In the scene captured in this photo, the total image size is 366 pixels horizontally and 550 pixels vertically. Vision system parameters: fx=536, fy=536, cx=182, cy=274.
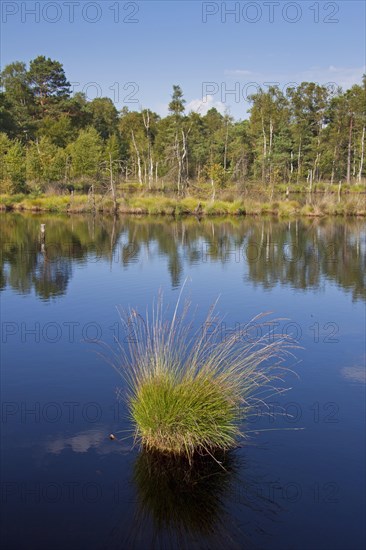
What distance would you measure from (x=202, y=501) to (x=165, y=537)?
640mm

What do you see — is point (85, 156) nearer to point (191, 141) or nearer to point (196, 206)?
point (196, 206)

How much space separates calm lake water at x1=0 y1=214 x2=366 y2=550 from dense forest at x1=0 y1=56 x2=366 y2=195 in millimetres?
38040

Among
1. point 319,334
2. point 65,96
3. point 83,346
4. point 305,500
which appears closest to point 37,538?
point 305,500

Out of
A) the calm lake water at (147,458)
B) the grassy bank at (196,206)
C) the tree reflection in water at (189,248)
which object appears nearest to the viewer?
the calm lake water at (147,458)

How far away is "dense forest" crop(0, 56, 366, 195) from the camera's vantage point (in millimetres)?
54281

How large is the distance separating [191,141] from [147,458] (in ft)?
214

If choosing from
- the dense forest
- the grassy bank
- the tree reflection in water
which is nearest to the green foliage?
the dense forest

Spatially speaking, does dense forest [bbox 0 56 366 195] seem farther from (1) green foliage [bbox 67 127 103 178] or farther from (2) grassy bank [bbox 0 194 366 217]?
(2) grassy bank [bbox 0 194 366 217]

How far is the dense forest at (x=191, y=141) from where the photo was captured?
54281 millimetres

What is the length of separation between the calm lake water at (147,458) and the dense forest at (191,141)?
125 feet

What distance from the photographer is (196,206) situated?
43.8 metres

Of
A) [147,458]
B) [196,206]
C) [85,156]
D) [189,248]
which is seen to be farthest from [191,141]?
[147,458]

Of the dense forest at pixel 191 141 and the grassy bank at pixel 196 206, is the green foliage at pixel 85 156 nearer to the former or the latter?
the dense forest at pixel 191 141

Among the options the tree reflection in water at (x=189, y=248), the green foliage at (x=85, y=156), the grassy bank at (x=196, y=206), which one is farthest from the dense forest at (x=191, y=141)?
the tree reflection in water at (x=189, y=248)
